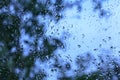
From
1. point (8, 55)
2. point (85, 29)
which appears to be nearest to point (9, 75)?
point (8, 55)

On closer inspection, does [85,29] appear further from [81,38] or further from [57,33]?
[57,33]

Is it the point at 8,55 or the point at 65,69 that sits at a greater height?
the point at 8,55

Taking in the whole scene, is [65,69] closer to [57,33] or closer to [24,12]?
[57,33]

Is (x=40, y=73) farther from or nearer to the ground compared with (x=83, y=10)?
nearer to the ground

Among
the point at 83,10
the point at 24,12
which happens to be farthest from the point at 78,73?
the point at 24,12

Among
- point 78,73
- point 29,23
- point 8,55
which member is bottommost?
point 78,73
